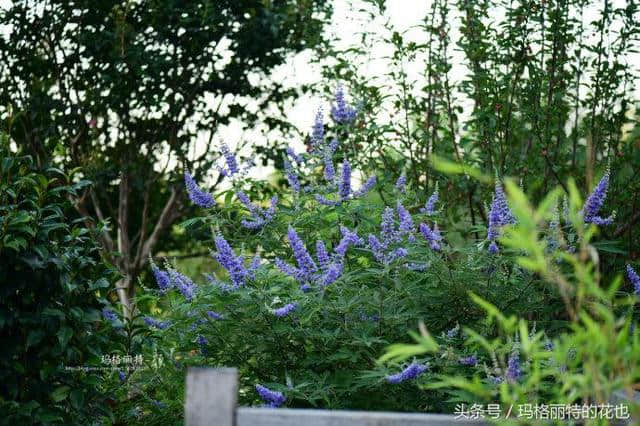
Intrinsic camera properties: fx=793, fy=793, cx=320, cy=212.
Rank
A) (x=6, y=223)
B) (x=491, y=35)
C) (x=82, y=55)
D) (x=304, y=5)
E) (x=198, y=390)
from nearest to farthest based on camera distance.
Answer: (x=198, y=390) < (x=6, y=223) < (x=491, y=35) < (x=304, y=5) < (x=82, y=55)

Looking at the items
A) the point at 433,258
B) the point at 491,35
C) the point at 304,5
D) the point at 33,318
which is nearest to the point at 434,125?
the point at 491,35

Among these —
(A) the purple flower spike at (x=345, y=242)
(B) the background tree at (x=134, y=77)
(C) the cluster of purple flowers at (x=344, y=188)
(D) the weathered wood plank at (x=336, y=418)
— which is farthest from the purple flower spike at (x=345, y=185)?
(B) the background tree at (x=134, y=77)

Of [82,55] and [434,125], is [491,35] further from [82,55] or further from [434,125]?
[82,55]

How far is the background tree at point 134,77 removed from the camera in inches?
247

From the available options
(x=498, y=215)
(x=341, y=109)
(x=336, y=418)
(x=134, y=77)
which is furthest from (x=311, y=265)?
(x=134, y=77)

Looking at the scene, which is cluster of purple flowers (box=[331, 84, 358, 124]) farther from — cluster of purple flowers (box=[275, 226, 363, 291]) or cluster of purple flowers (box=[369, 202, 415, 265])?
cluster of purple flowers (box=[275, 226, 363, 291])

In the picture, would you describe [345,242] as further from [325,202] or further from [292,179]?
[292,179]

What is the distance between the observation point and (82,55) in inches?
257

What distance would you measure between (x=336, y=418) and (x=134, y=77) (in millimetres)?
4965

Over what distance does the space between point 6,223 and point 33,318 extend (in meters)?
0.39

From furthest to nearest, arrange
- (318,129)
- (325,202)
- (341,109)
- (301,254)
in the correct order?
1. (341,109)
2. (318,129)
3. (325,202)
4. (301,254)

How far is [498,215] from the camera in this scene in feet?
9.39

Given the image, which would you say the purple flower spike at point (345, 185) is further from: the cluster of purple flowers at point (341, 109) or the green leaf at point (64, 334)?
the green leaf at point (64, 334)

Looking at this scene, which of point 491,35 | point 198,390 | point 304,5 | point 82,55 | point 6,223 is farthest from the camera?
point 82,55
